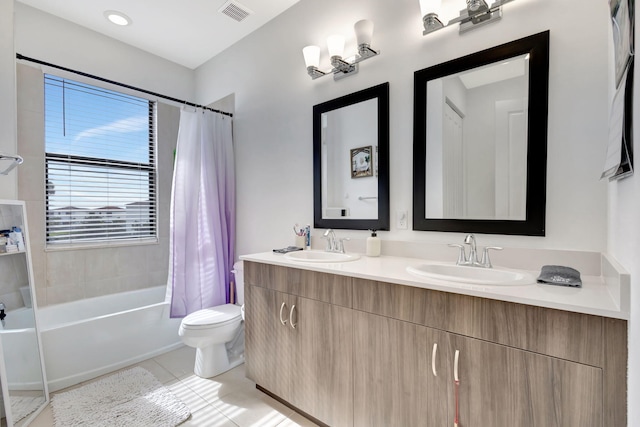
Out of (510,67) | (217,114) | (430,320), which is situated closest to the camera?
(430,320)

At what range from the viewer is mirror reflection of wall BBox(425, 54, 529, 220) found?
1391mm

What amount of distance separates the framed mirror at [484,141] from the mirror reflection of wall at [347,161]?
0.95 ft

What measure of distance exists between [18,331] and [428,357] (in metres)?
2.20

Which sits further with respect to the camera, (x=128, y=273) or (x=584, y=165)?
(x=128, y=273)

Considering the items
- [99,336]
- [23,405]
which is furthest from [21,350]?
[99,336]

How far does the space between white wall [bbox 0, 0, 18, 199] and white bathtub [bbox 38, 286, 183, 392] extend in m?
0.98

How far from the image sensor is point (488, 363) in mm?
1031

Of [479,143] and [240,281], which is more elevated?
[479,143]

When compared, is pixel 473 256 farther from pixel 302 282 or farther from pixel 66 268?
pixel 66 268

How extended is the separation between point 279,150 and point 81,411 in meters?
2.09

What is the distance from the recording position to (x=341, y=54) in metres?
1.92

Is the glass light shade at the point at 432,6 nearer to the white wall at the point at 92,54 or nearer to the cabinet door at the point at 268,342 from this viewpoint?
the cabinet door at the point at 268,342

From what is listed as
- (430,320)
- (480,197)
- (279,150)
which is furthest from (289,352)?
(279,150)

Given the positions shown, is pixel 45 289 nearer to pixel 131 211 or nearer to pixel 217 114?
pixel 131 211
